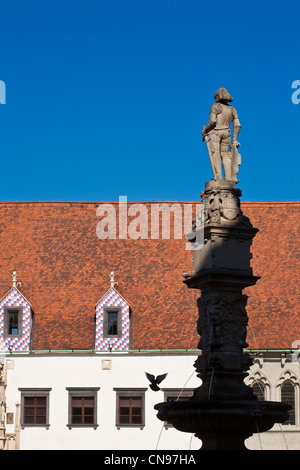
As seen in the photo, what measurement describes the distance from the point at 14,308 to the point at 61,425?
466 cm

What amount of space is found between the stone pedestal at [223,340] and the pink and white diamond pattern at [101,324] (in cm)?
1557

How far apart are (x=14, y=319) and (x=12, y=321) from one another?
0.36ft

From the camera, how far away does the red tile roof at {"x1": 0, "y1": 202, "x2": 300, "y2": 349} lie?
100ft

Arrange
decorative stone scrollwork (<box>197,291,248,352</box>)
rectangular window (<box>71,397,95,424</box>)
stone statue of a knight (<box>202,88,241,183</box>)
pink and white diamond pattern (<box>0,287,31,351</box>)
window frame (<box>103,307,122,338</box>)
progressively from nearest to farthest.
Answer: decorative stone scrollwork (<box>197,291,248,352</box>) < stone statue of a knight (<box>202,88,241,183</box>) < rectangular window (<box>71,397,95,424</box>) < pink and white diamond pattern (<box>0,287,31,351</box>) < window frame (<box>103,307,122,338</box>)

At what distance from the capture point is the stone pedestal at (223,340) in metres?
13.4

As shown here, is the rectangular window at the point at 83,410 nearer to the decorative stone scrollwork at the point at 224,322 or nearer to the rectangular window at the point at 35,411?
the rectangular window at the point at 35,411

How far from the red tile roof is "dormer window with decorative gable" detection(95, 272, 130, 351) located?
379mm

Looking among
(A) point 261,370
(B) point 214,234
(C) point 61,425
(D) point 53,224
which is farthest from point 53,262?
(B) point 214,234

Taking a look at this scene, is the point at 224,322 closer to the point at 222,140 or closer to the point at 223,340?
the point at 223,340

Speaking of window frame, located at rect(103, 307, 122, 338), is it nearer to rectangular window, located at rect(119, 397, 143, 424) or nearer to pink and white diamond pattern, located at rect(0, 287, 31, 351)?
rectangular window, located at rect(119, 397, 143, 424)

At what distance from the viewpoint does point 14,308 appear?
30.9 m

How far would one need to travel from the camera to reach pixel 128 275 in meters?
32.4

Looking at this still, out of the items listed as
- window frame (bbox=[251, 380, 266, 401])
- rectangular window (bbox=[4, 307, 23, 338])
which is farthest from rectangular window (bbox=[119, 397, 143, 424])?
rectangular window (bbox=[4, 307, 23, 338])
